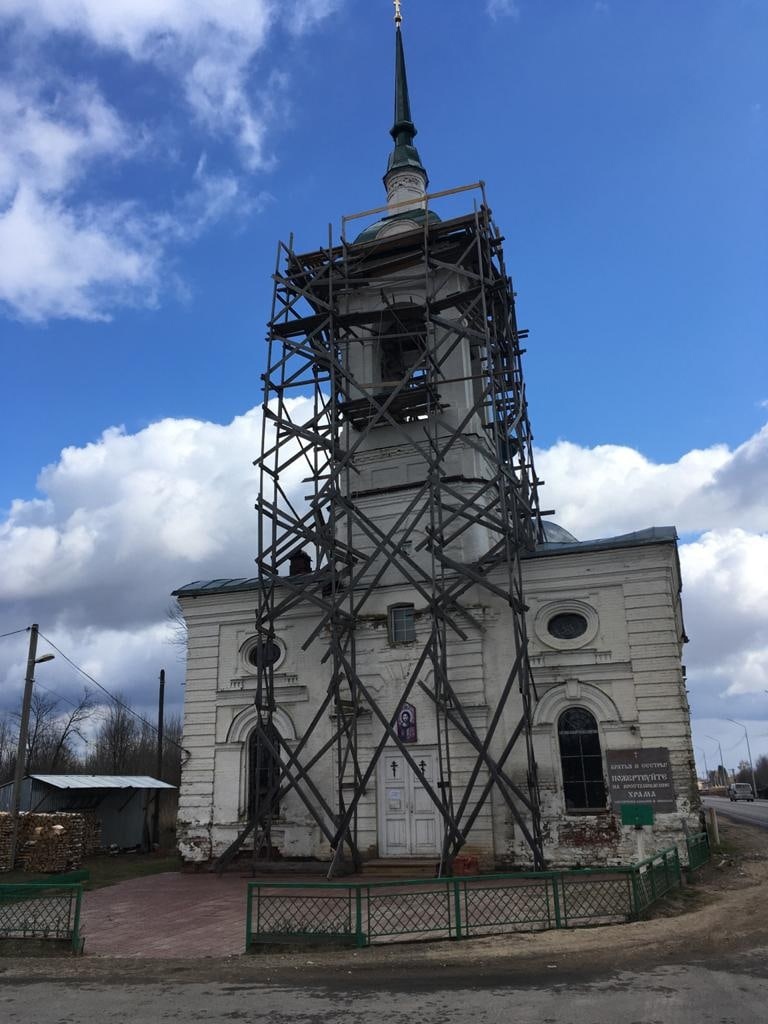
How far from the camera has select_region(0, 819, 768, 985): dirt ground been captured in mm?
9047

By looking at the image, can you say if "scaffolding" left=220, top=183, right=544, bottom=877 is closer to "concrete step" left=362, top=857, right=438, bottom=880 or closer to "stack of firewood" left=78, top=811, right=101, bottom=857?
"concrete step" left=362, top=857, right=438, bottom=880

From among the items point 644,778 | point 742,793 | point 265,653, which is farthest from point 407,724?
point 742,793

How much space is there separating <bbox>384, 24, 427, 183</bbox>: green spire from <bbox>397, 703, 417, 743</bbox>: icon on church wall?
16468 millimetres

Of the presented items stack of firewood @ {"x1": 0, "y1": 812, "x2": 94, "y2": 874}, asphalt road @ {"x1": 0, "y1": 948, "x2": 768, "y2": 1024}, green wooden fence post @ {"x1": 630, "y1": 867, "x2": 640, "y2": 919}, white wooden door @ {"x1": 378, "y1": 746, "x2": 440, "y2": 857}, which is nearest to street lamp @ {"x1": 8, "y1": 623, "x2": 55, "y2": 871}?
stack of firewood @ {"x1": 0, "y1": 812, "x2": 94, "y2": 874}

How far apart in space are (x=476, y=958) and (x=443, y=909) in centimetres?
154

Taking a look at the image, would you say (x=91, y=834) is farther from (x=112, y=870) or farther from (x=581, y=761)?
(x=581, y=761)

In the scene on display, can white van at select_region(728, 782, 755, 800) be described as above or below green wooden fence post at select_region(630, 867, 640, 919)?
below

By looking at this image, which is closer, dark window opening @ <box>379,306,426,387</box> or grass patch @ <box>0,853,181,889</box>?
grass patch @ <box>0,853,181,889</box>

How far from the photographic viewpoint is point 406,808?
1753cm

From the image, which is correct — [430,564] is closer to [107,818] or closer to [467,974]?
[467,974]

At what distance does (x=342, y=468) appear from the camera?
19594 mm

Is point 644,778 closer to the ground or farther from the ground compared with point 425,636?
closer to the ground

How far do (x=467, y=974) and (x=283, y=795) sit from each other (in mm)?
10141

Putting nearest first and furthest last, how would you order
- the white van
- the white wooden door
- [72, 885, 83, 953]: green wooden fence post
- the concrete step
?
[72, 885, 83, 953]: green wooden fence post, the concrete step, the white wooden door, the white van
